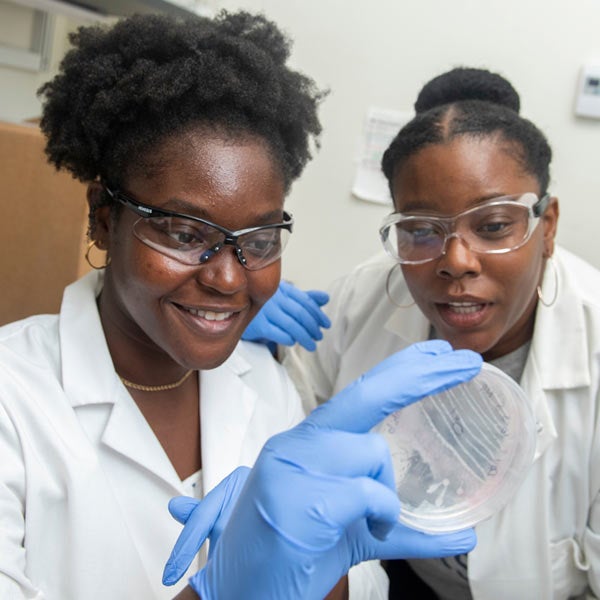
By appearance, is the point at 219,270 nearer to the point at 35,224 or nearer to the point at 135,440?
the point at 135,440

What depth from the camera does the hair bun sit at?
1.32 metres

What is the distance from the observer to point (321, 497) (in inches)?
27.7

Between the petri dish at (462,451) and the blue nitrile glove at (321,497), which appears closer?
the blue nitrile glove at (321,497)

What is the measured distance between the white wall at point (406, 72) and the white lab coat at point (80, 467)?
119 centimetres

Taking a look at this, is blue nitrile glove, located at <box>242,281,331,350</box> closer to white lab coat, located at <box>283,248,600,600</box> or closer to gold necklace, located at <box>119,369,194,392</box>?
gold necklace, located at <box>119,369,194,392</box>

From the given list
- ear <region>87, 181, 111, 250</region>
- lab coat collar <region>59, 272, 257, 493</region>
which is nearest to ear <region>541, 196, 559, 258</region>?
lab coat collar <region>59, 272, 257, 493</region>

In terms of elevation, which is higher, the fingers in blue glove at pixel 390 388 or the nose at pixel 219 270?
the nose at pixel 219 270

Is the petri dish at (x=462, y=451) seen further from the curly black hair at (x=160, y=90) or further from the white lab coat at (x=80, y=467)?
the curly black hair at (x=160, y=90)

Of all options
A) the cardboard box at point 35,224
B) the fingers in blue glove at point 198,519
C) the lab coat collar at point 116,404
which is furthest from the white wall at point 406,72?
the fingers in blue glove at point 198,519

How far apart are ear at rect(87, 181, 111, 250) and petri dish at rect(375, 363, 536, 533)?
569mm

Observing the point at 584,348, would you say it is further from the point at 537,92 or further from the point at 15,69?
the point at 15,69

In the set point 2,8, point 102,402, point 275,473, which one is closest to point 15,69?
point 2,8

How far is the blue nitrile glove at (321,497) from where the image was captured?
703 millimetres

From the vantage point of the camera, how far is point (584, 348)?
127 cm
